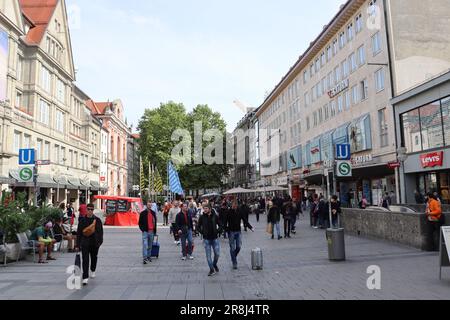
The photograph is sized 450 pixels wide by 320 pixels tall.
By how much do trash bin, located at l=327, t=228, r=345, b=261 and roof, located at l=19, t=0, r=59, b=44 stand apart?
1439 inches

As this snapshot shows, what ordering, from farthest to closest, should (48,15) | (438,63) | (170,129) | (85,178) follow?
(170,129), (85,178), (48,15), (438,63)

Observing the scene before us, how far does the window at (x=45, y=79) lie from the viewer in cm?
4000

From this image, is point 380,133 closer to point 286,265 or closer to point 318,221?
point 318,221

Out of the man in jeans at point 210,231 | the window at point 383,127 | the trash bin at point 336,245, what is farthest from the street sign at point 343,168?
the window at point 383,127

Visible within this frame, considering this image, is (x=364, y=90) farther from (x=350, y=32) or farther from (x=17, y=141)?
(x=17, y=141)

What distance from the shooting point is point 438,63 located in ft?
95.3

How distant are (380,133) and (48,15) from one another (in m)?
34.8

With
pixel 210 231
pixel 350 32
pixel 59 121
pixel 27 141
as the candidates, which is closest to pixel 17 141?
pixel 27 141

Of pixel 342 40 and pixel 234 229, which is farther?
pixel 342 40

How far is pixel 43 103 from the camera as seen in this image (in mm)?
40219

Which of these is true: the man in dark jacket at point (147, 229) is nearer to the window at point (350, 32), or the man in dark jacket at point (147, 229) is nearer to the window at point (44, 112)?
the window at point (350, 32)

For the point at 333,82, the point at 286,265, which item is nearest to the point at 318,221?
the point at 286,265

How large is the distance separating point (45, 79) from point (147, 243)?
3423 centimetres

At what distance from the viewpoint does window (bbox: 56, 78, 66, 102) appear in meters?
44.1
